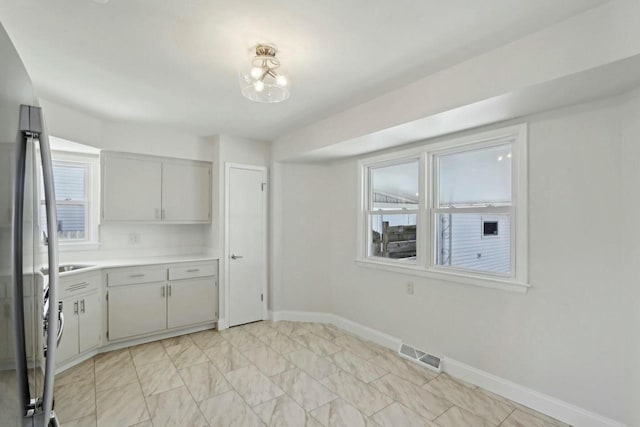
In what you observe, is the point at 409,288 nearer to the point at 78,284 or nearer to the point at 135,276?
the point at 135,276

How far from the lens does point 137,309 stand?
3.37 meters

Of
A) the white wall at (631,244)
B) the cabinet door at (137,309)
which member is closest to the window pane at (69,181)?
the cabinet door at (137,309)

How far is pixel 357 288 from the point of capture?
148 inches

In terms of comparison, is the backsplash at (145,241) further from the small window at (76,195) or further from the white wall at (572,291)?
the white wall at (572,291)

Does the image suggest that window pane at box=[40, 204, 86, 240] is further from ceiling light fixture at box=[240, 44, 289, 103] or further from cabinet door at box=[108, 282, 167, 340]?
ceiling light fixture at box=[240, 44, 289, 103]

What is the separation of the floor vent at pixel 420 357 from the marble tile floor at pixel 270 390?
2.6 inches

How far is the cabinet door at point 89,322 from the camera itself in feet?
9.66

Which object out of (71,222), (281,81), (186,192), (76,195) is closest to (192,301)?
(186,192)

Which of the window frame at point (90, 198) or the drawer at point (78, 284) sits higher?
the window frame at point (90, 198)

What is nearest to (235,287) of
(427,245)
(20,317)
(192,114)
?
(192,114)

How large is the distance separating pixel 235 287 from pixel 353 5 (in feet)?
11.1

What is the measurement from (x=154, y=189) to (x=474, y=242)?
3.58m

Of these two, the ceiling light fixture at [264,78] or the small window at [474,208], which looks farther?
the small window at [474,208]

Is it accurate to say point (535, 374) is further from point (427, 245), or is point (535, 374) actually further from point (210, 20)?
point (210, 20)
